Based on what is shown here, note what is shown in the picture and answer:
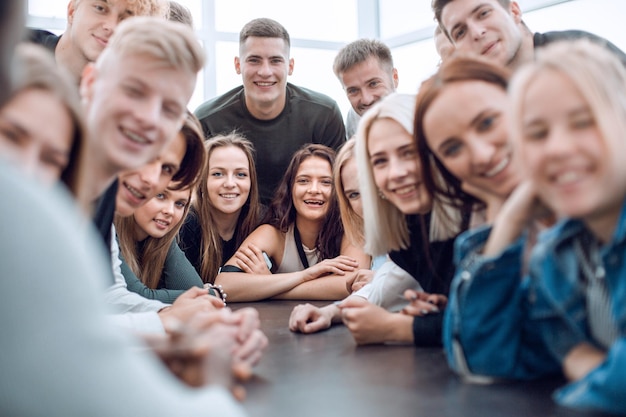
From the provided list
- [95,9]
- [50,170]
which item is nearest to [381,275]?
[50,170]

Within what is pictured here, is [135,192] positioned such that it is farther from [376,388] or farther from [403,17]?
[403,17]

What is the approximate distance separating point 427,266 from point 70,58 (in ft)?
6.64

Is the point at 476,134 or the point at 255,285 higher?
the point at 476,134

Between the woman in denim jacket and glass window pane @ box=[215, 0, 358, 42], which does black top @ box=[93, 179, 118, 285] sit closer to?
the woman in denim jacket

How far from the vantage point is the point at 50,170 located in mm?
889

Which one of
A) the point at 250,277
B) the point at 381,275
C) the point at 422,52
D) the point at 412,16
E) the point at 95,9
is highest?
the point at 412,16

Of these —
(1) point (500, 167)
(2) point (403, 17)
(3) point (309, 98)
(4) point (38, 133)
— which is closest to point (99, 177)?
(4) point (38, 133)

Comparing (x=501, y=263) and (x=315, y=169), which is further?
(x=315, y=169)

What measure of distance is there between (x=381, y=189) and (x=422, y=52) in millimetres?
5600

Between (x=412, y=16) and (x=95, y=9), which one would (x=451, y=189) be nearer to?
(x=95, y=9)

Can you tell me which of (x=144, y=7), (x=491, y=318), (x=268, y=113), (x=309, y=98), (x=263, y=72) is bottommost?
(x=491, y=318)

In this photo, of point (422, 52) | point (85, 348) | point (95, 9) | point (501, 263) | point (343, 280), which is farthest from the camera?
point (422, 52)

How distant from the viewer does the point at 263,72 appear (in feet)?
12.6

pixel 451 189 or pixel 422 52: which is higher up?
pixel 422 52
